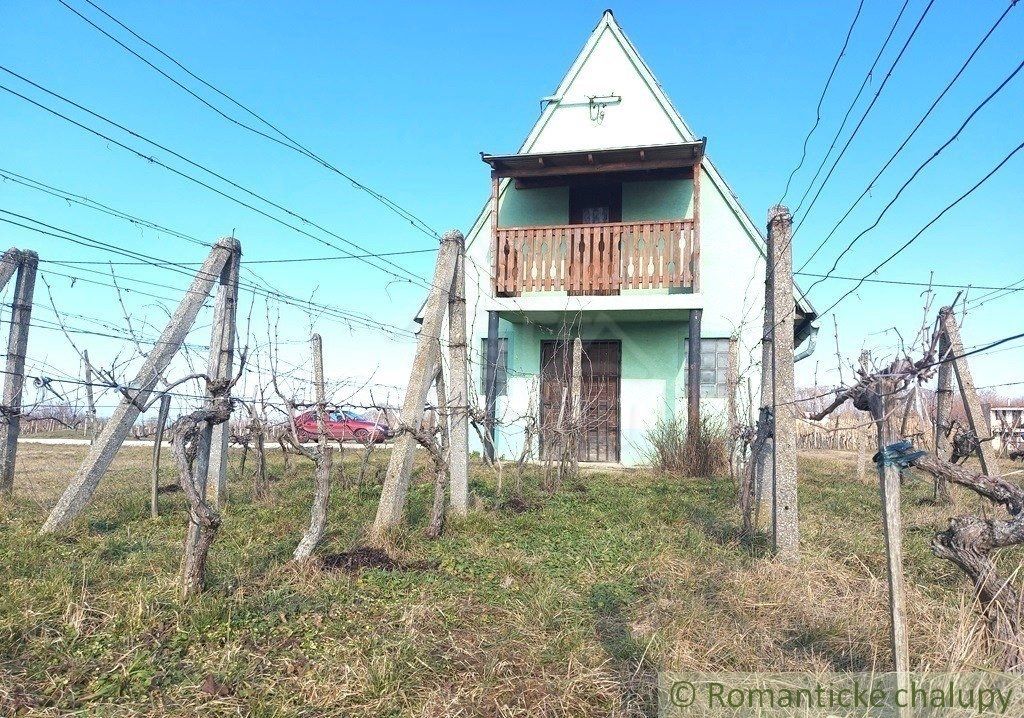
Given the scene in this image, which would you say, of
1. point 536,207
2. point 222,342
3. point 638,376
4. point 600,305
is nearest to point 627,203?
point 536,207

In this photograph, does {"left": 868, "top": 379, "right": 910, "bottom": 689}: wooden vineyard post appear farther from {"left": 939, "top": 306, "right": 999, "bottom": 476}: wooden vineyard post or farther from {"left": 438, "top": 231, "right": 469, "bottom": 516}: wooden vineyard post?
{"left": 939, "top": 306, "right": 999, "bottom": 476}: wooden vineyard post

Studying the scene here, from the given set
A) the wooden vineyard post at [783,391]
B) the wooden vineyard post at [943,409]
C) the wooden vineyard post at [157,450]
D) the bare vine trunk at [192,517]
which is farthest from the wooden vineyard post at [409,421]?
the wooden vineyard post at [943,409]

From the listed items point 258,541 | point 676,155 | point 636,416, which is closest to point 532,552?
point 258,541

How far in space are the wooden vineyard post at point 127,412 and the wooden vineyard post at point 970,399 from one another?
352 inches

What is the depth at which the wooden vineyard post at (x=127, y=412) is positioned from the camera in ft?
20.3

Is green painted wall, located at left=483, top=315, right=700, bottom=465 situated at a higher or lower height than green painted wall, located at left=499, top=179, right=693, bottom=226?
lower

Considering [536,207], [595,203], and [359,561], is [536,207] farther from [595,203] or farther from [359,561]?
[359,561]

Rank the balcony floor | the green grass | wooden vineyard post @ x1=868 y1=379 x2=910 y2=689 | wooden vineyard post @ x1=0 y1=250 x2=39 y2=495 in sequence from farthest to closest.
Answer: the balcony floor
wooden vineyard post @ x1=0 y1=250 x2=39 y2=495
the green grass
wooden vineyard post @ x1=868 y1=379 x2=910 y2=689

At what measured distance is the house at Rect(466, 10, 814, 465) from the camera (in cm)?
1134

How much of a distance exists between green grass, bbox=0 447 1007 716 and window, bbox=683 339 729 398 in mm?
5703

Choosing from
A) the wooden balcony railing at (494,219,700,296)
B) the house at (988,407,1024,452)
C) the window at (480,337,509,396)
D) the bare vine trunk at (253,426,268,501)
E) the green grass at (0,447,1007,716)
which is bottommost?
the green grass at (0,447,1007,716)

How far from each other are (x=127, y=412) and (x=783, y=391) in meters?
6.59

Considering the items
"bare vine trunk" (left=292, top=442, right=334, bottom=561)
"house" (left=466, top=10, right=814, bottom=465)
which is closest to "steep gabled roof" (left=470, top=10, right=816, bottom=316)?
"house" (left=466, top=10, right=814, bottom=465)

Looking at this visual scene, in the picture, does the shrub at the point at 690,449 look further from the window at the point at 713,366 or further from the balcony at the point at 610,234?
the balcony at the point at 610,234
